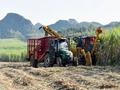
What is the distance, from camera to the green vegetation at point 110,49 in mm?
27516

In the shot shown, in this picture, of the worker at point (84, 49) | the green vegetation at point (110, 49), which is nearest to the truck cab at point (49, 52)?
the worker at point (84, 49)

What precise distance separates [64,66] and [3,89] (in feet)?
39.4

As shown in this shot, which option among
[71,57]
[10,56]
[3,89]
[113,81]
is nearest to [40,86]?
[3,89]

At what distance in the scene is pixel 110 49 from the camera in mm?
28062

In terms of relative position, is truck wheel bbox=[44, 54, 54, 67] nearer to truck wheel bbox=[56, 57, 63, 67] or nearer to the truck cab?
the truck cab

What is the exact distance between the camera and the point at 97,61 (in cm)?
2861

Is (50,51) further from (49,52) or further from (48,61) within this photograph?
(48,61)

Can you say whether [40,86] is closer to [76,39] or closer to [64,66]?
[64,66]

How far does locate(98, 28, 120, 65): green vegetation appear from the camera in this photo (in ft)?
90.3

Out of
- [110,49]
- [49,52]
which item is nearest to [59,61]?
[49,52]

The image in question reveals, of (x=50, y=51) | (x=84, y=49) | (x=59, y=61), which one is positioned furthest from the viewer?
(x=84, y=49)

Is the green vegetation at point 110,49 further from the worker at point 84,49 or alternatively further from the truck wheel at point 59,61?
the truck wheel at point 59,61

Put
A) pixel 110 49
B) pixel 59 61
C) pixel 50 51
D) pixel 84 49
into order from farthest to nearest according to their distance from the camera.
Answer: pixel 84 49 < pixel 110 49 < pixel 50 51 < pixel 59 61

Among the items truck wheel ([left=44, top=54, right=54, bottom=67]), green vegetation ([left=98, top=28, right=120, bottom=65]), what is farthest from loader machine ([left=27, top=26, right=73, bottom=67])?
green vegetation ([left=98, top=28, right=120, bottom=65])
